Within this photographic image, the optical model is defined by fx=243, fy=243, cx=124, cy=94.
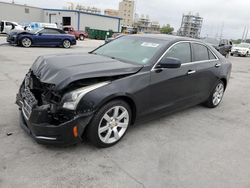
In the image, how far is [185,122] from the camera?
462 centimetres

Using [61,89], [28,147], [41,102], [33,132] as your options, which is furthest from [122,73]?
[28,147]

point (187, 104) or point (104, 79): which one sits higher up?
point (104, 79)

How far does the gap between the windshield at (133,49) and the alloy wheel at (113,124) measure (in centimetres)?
89

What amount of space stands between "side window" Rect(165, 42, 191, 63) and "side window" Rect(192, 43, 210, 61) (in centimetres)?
20

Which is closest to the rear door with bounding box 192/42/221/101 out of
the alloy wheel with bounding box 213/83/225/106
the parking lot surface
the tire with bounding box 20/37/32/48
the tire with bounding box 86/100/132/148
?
the alloy wheel with bounding box 213/83/225/106

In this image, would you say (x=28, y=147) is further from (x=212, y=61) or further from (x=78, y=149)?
(x=212, y=61)

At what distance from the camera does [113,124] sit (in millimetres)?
3402

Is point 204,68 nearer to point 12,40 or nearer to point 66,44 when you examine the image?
point 12,40

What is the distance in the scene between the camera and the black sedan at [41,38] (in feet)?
49.6

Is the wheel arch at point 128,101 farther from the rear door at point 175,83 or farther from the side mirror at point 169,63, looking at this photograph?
the side mirror at point 169,63

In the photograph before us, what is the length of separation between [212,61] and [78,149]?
3.41 m

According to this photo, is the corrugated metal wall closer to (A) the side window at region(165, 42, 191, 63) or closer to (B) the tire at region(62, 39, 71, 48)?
(B) the tire at region(62, 39, 71, 48)

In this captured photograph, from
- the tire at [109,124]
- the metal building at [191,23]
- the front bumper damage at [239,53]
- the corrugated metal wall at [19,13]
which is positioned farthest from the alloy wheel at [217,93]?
the metal building at [191,23]

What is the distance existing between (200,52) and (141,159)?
8.82ft
